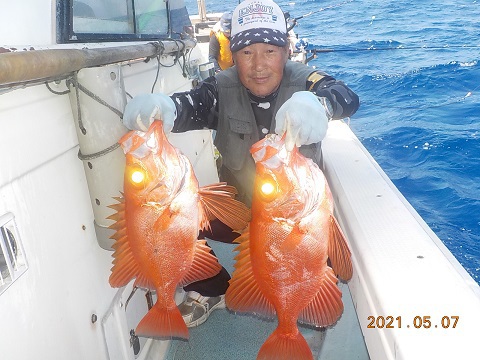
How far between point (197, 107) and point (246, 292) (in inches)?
54.8

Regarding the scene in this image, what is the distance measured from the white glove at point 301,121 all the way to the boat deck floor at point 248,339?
1.35 m

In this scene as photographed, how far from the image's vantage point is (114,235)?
190cm

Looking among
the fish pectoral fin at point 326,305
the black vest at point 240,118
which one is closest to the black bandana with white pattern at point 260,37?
the black vest at point 240,118

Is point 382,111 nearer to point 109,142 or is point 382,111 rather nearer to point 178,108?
point 178,108

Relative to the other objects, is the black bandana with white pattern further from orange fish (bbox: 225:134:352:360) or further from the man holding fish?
orange fish (bbox: 225:134:352:360)

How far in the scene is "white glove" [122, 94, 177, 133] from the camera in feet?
6.59

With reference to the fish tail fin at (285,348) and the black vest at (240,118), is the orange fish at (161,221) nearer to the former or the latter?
the fish tail fin at (285,348)

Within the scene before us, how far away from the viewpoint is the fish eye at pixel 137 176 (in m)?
1.74

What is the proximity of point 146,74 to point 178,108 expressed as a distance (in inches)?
20.8

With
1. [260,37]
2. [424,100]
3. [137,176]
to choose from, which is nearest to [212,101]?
[260,37]

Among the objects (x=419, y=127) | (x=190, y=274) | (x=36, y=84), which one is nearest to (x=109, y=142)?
(x=36, y=84)

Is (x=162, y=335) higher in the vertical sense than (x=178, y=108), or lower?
lower

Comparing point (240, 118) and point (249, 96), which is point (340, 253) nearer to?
point (240, 118)

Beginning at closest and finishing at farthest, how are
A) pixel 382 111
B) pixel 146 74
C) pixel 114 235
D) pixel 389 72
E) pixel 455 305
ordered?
1. pixel 455 305
2. pixel 114 235
3. pixel 146 74
4. pixel 382 111
5. pixel 389 72
